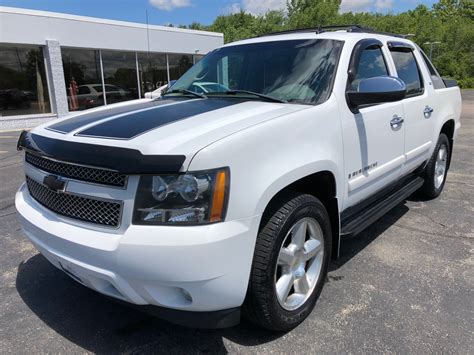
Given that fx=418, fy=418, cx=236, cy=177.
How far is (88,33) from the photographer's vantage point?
15828mm

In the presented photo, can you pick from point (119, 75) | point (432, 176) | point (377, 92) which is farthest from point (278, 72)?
point (119, 75)

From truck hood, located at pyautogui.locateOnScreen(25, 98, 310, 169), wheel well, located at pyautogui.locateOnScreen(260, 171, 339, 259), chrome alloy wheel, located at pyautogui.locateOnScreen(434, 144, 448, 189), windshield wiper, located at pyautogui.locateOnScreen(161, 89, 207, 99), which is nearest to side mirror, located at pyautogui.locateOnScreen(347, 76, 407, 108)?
truck hood, located at pyautogui.locateOnScreen(25, 98, 310, 169)

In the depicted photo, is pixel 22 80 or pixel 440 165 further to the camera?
pixel 22 80

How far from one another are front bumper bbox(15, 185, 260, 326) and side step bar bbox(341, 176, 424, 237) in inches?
49.1

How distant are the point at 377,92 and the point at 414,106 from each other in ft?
4.49

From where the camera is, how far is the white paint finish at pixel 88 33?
546 inches

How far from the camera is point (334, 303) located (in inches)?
116

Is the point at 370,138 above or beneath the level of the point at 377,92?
beneath

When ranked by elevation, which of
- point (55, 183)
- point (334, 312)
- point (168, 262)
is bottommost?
point (334, 312)

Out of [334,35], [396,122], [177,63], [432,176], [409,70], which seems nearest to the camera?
[334,35]

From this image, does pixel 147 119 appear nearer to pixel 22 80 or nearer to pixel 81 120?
pixel 81 120

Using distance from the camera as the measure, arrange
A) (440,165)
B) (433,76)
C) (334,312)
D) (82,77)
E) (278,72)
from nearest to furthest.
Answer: (334,312), (278,72), (433,76), (440,165), (82,77)

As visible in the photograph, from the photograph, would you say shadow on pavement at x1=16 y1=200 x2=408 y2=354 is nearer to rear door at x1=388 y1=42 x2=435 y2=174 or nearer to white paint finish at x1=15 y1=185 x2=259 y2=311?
white paint finish at x1=15 y1=185 x2=259 y2=311

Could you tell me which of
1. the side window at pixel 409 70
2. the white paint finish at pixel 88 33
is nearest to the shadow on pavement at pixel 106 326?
the side window at pixel 409 70
